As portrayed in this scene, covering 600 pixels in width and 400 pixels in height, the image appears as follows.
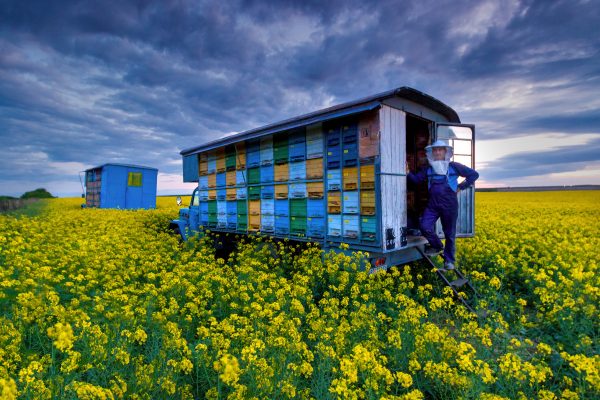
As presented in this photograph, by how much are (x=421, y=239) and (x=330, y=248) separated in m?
2.34

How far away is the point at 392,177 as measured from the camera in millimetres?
6828

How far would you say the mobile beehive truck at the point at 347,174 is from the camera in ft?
21.9

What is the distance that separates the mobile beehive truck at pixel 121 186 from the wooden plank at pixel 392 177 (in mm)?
27348

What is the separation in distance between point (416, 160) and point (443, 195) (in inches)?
93.5

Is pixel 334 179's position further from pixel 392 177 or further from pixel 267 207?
pixel 267 207

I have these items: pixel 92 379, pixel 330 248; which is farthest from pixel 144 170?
pixel 92 379

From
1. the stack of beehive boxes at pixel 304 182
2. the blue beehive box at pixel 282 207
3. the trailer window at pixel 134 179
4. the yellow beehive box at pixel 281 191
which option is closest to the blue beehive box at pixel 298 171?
the stack of beehive boxes at pixel 304 182

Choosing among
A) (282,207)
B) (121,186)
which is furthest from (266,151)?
(121,186)

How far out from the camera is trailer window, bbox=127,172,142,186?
28922 millimetres

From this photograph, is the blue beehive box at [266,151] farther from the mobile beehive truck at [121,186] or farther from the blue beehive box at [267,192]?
the mobile beehive truck at [121,186]

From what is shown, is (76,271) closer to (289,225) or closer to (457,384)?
(289,225)

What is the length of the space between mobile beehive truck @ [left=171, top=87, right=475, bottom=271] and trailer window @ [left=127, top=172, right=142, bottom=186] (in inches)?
857

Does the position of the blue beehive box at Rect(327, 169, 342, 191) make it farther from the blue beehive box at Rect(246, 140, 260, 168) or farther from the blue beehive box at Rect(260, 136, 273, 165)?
the blue beehive box at Rect(246, 140, 260, 168)

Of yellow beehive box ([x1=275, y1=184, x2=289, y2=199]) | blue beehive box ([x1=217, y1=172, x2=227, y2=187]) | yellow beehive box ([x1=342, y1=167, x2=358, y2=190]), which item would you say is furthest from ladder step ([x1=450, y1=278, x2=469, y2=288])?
blue beehive box ([x1=217, y1=172, x2=227, y2=187])
